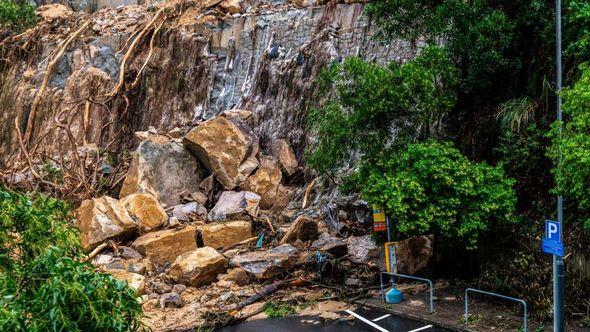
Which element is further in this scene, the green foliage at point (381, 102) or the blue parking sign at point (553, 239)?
the green foliage at point (381, 102)

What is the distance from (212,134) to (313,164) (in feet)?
31.4

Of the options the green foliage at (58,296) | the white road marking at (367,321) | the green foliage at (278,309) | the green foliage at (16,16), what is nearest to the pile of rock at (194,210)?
the green foliage at (278,309)

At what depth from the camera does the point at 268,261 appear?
1870 centimetres

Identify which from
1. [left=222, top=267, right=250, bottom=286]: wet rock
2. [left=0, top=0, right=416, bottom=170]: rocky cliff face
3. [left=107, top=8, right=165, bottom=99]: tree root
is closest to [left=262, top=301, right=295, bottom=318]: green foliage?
[left=222, top=267, right=250, bottom=286]: wet rock

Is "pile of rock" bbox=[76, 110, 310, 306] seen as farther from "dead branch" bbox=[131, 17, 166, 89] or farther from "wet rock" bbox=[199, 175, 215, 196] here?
"dead branch" bbox=[131, 17, 166, 89]

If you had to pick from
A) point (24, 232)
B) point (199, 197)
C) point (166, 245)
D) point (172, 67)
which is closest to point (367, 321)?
point (166, 245)

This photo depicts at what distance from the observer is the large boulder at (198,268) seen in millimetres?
18188

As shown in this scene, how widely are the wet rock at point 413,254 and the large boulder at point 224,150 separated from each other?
404 inches

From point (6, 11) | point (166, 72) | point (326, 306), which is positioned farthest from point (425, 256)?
point (6, 11)

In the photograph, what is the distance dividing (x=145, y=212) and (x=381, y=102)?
1050 centimetres

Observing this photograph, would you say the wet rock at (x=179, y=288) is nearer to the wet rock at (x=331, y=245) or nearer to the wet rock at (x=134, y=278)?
the wet rock at (x=134, y=278)

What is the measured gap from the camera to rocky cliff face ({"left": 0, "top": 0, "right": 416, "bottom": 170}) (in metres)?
28.2

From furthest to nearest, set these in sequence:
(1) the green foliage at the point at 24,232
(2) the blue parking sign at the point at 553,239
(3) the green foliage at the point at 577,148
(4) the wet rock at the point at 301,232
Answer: (4) the wet rock at the point at 301,232
(3) the green foliage at the point at 577,148
(2) the blue parking sign at the point at 553,239
(1) the green foliage at the point at 24,232

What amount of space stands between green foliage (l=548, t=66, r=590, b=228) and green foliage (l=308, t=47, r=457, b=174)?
170 inches
